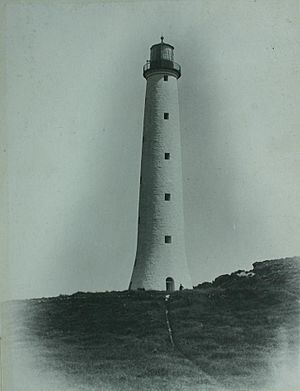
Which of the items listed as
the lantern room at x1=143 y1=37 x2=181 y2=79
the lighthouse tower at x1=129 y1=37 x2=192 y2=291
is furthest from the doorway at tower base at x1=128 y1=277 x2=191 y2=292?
the lantern room at x1=143 y1=37 x2=181 y2=79

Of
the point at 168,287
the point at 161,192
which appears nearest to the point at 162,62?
the point at 161,192

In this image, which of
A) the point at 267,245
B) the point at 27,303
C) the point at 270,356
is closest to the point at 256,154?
the point at 267,245

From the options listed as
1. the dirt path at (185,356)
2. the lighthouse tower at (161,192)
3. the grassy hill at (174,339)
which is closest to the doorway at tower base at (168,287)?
the lighthouse tower at (161,192)

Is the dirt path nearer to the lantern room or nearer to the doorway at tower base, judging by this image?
the doorway at tower base

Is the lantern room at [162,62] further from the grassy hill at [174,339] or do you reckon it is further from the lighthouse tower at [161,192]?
the grassy hill at [174,339]

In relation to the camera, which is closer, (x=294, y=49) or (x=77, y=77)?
(x=294, y=49)

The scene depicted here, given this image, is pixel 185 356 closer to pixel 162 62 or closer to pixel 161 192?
pixel 161 192

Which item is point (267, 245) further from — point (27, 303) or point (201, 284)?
point (27, 303)
